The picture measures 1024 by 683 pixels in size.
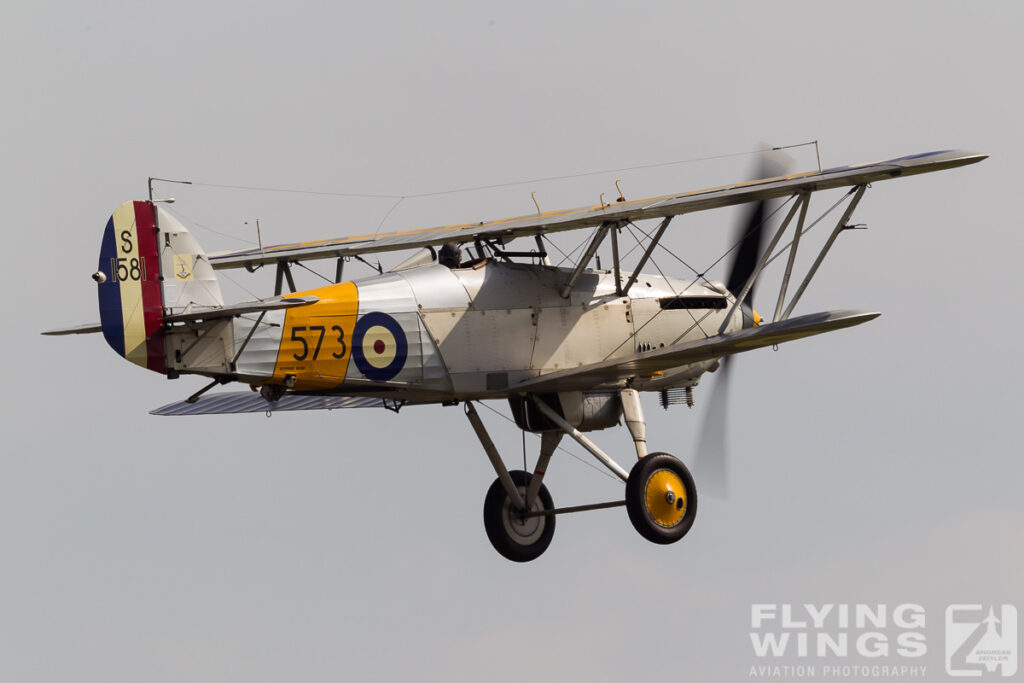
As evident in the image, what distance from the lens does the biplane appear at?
1880 centimetres

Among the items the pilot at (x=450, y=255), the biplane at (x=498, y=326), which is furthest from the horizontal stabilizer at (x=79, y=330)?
the pilot at (x=450, y=255)

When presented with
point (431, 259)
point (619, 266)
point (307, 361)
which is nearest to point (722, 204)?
point (619, 266)

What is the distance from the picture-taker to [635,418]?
2241cm

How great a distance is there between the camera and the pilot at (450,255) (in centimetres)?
2122

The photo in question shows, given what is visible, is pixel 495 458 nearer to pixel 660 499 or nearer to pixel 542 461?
pixel 542 461

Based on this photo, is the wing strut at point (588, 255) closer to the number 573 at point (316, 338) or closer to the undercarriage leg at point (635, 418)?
the undercarriage leg at point (635, 418)

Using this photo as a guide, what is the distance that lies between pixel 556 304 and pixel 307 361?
3.39 m

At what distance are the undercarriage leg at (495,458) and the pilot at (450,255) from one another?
192 centimetres

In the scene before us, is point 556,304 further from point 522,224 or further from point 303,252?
point 303,252

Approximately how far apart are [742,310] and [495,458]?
12.1ft

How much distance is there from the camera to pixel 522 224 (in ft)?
70.4

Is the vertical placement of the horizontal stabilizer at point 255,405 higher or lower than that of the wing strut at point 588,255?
lower

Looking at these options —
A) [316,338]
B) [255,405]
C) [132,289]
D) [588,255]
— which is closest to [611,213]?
[588,255]

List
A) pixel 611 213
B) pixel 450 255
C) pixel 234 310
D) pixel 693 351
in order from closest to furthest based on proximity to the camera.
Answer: pixel 234 310 < pixel 693 351 < pixel 611 213 < pixel 450 255
